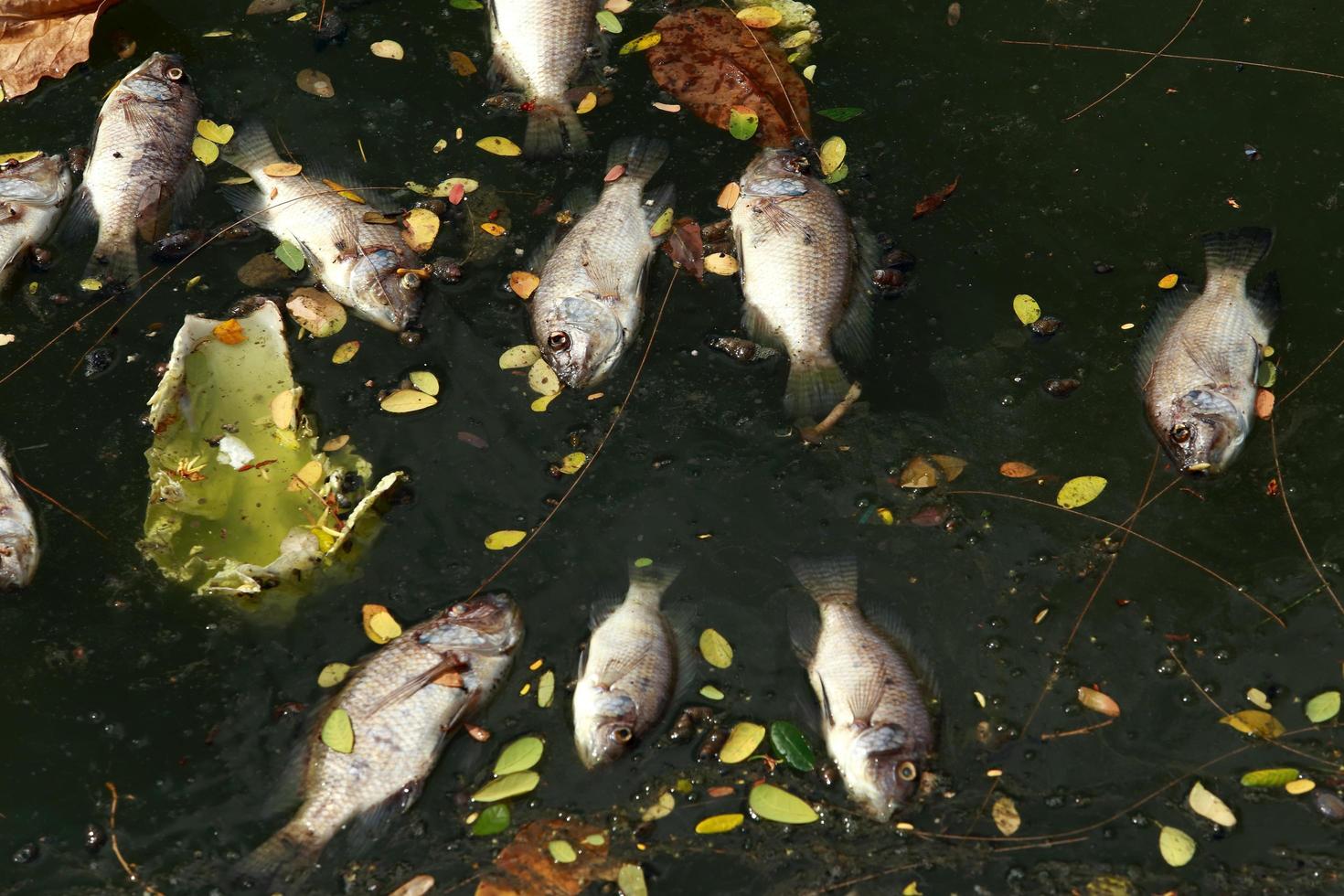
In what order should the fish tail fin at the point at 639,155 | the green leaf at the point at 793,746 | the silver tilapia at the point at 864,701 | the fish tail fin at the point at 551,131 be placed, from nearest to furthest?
the silver tilapia at the point at 864,701 → the green leaf at the point at 793,746 → the fish tail fin at the point at 639,155 → the fish tail fin at the point at 551,131

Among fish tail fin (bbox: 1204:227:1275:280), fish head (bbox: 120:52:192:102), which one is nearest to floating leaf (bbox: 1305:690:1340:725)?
fish tail fin (bbox: 1204:227:1275:280)

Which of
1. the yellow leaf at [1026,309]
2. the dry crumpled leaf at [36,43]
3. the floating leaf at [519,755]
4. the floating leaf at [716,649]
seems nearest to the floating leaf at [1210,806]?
the floating leaf at [716,649]

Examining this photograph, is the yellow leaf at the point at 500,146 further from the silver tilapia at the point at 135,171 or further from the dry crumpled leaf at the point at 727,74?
the silver tilapia at the point at 135,171

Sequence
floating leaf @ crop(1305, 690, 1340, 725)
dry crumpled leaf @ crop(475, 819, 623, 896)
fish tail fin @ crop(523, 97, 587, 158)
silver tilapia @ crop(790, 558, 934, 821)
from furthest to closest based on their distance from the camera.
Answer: fish tail fin @ crop(523, 97, 587, 158) → floating leaf @ crop(1305, 690, 1340, 725) → silver tilapia @ crop(790, 558, 934, 821) → dry crumpled leaf @ crop(475, 819, 623, 896)

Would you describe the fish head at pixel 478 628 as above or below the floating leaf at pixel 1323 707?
above

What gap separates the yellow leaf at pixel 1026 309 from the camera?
5.05m

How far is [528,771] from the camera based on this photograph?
13.5 ft

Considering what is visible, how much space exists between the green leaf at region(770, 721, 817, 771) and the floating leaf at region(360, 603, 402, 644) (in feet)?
5.20

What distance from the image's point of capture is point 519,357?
4.94 meters

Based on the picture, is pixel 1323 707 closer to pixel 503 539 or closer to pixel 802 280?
pixel 802 280

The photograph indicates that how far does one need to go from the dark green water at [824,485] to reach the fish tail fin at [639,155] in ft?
0.40

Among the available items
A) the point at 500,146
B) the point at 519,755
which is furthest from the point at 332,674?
the point at 500,146

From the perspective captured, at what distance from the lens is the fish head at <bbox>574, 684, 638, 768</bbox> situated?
4.06 meters

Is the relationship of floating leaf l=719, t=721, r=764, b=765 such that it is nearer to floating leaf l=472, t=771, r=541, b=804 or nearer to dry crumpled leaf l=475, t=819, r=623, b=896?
dry crumpled leaf l=475, t=819, r=623, b=896
